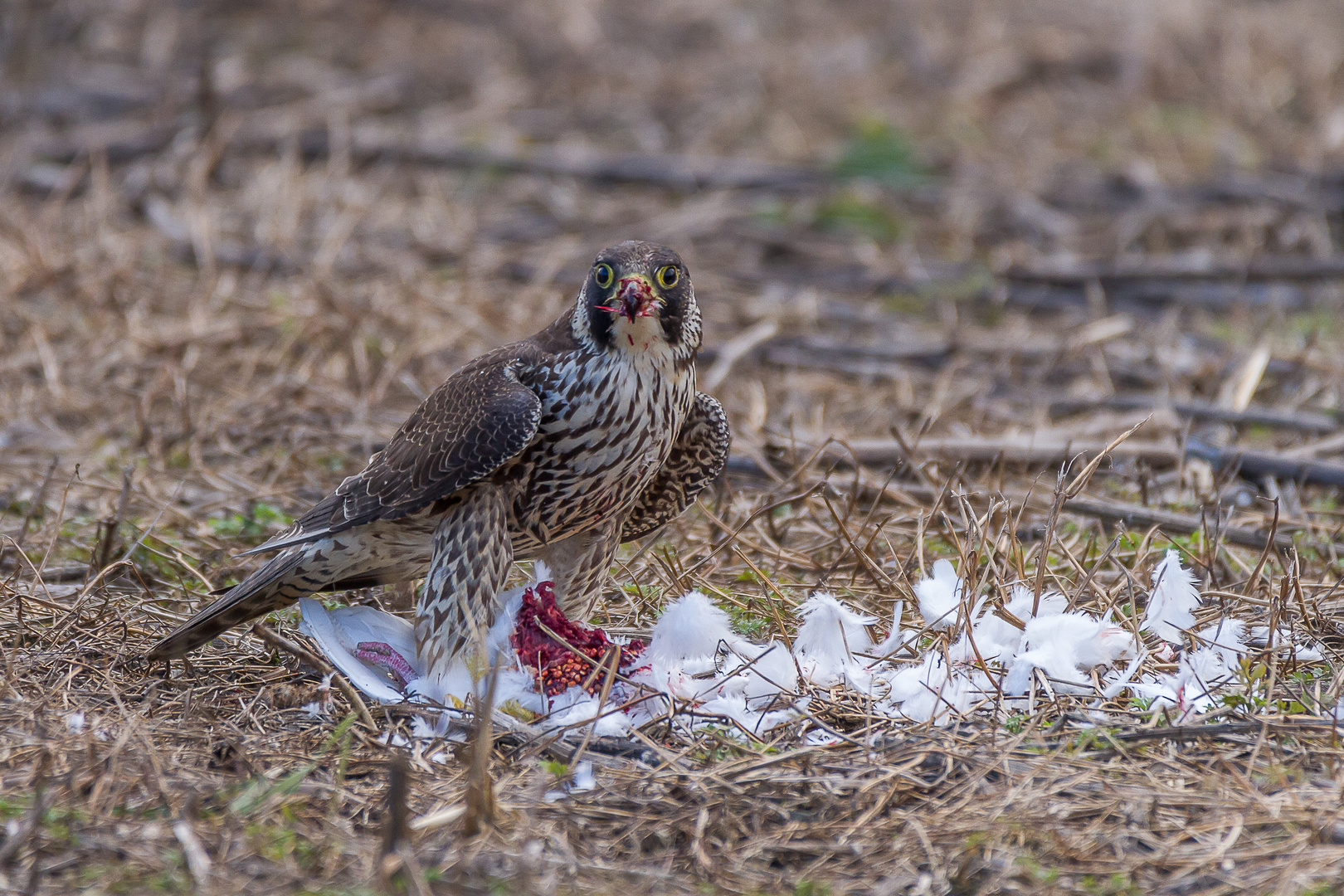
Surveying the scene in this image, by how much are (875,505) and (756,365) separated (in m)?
2.31

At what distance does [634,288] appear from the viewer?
3.30 meters

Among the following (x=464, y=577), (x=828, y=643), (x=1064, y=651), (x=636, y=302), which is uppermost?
(x=1064, y=651)

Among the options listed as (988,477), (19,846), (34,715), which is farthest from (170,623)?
(988,477)

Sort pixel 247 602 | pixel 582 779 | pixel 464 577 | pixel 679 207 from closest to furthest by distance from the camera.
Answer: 1. pixel 582 779
2. pixel 464 577
3. pixel 247 602
4. pixel 679 207

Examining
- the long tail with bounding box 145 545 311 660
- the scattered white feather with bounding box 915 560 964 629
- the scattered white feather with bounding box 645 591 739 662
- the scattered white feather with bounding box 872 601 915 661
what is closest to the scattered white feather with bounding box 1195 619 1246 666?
the scattered white feather with bounding box 915 560 964 629

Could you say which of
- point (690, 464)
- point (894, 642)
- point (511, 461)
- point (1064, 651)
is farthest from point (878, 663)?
point (511, 461)

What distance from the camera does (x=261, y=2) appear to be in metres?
10.4

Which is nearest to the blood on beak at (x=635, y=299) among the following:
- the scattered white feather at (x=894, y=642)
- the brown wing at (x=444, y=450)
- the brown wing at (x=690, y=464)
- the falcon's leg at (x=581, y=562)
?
the brown wing at (x=444, y=450)

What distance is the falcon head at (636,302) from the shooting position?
3318 mm

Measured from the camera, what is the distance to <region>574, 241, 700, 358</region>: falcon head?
332 cm

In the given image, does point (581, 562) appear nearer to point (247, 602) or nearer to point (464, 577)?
point (464, 577)

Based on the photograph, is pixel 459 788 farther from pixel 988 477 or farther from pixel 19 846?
pixel 988 477

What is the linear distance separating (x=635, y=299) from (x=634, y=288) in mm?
29

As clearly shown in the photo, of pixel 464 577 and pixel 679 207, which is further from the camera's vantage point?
pixel 679 207
